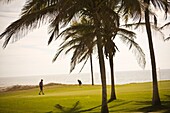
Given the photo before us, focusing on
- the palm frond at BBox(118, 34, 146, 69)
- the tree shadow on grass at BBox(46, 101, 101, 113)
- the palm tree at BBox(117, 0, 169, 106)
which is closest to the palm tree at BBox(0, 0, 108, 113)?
the palm tree at BBox(117, 0, 169, 106)

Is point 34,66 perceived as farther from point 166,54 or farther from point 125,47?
point 166,54

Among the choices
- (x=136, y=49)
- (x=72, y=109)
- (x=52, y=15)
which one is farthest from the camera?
(x=136, y=49)

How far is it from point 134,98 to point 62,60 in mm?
3373

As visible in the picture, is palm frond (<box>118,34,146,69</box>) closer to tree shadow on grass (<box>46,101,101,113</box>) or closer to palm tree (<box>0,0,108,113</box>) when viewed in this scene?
tree shadow on grass (<box>46,101,101,113</box>)

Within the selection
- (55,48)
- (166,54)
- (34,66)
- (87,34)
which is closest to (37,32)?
(55,48)

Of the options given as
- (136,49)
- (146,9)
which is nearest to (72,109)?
(136,49)

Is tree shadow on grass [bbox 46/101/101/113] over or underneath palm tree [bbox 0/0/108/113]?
underneath

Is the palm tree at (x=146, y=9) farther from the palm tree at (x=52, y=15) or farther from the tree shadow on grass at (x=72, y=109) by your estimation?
the tree shadow on grass at (x=72, y=109)

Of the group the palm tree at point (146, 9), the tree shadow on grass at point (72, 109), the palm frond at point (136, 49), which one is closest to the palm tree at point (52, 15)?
the palm tree at point (146, 9)

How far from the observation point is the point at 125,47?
11570 millimetres

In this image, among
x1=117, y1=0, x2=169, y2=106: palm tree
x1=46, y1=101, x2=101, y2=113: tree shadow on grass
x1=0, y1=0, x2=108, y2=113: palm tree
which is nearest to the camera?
x1=117, y1=0, x2=169, y2=106: palm tree

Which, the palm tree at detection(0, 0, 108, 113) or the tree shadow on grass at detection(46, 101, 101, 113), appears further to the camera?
the tree shadow on grass at detection(46, 101, 101, 113)

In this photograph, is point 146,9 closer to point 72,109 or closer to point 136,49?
point 136,49

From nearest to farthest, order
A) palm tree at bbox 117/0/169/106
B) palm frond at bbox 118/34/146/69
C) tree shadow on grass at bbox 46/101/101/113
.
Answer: palm tree at bbox 117/0/169/106 < tree shadow on grass at bbox 46/101/101/113 < palm frond at bbox 118/34/146/69
